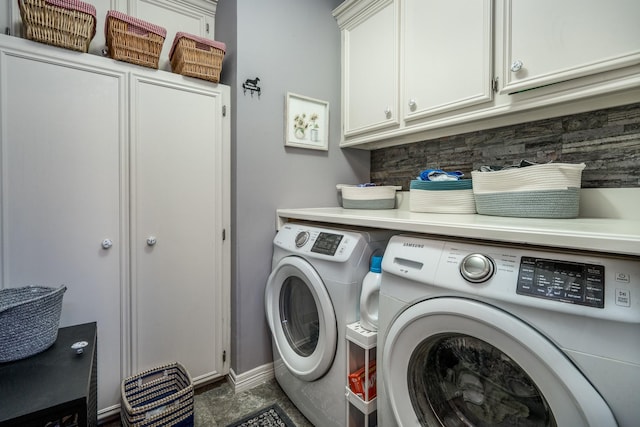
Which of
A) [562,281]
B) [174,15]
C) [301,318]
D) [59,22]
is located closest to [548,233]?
[562,281]

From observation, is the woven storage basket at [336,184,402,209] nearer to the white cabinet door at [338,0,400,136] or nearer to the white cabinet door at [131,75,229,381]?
the white cabinet door at [338,0,400,136]

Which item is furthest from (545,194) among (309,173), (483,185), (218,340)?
(218,340)

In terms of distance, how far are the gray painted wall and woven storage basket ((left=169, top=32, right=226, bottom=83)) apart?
103mm

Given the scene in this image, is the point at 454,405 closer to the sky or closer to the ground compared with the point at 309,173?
closer to the ground

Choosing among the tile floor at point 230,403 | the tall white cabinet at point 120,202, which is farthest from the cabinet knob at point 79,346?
the tile floor at point 230,403

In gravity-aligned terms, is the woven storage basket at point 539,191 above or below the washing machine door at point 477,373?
above

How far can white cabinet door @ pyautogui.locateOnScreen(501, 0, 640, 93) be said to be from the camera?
0.88m

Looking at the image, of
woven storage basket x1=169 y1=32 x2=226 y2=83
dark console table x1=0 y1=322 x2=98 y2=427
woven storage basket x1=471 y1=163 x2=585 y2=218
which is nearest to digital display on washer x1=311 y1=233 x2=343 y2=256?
woven storage basket x1=471 y1=163 x2=585 y2=218

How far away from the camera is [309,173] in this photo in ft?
6.07

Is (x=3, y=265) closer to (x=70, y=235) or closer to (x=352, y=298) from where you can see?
(x=70, y=235)

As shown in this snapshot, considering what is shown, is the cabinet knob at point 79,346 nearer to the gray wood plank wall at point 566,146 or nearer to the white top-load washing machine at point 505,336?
the white top-load washing machine at point 505,336

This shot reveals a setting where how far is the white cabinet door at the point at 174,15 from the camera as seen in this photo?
5.26ft

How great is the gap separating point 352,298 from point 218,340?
937 mm

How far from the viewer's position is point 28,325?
3.18 feet
